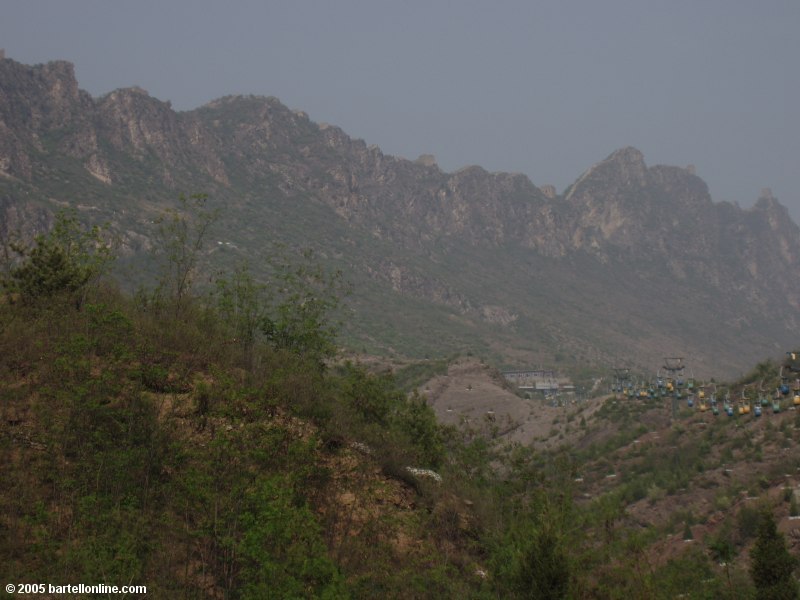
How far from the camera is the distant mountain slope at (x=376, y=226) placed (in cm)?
10075

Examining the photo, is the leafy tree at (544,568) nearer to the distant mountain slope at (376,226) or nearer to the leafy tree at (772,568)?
the leafy tree at (772,568)

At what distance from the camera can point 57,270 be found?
71.2 ft

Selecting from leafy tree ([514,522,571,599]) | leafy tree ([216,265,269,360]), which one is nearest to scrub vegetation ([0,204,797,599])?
leafy tree ([514,522,571,599])

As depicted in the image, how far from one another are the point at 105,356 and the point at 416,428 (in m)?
13.2

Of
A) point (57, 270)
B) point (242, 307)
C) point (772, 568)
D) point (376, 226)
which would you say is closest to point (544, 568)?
point (772, 568)

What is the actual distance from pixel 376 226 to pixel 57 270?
5063 inches

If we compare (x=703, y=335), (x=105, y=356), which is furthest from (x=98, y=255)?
(x=703, y=335)

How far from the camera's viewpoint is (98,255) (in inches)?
886

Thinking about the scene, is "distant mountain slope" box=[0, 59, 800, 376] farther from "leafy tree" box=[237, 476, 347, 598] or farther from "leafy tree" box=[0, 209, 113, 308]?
"leafy tree" box=[237, 476, 347, 598]

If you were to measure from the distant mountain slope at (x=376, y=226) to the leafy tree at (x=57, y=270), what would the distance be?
58.4m

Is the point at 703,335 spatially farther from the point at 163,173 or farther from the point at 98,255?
the point at 98,255

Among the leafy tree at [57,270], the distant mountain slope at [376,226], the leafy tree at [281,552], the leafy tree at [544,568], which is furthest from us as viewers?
the distant mountain slope at [376,226]

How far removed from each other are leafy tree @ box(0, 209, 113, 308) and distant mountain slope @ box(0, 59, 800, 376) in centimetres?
5839

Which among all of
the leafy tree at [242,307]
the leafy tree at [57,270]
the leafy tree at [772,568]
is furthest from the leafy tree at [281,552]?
the leafy tree at [772,568]
